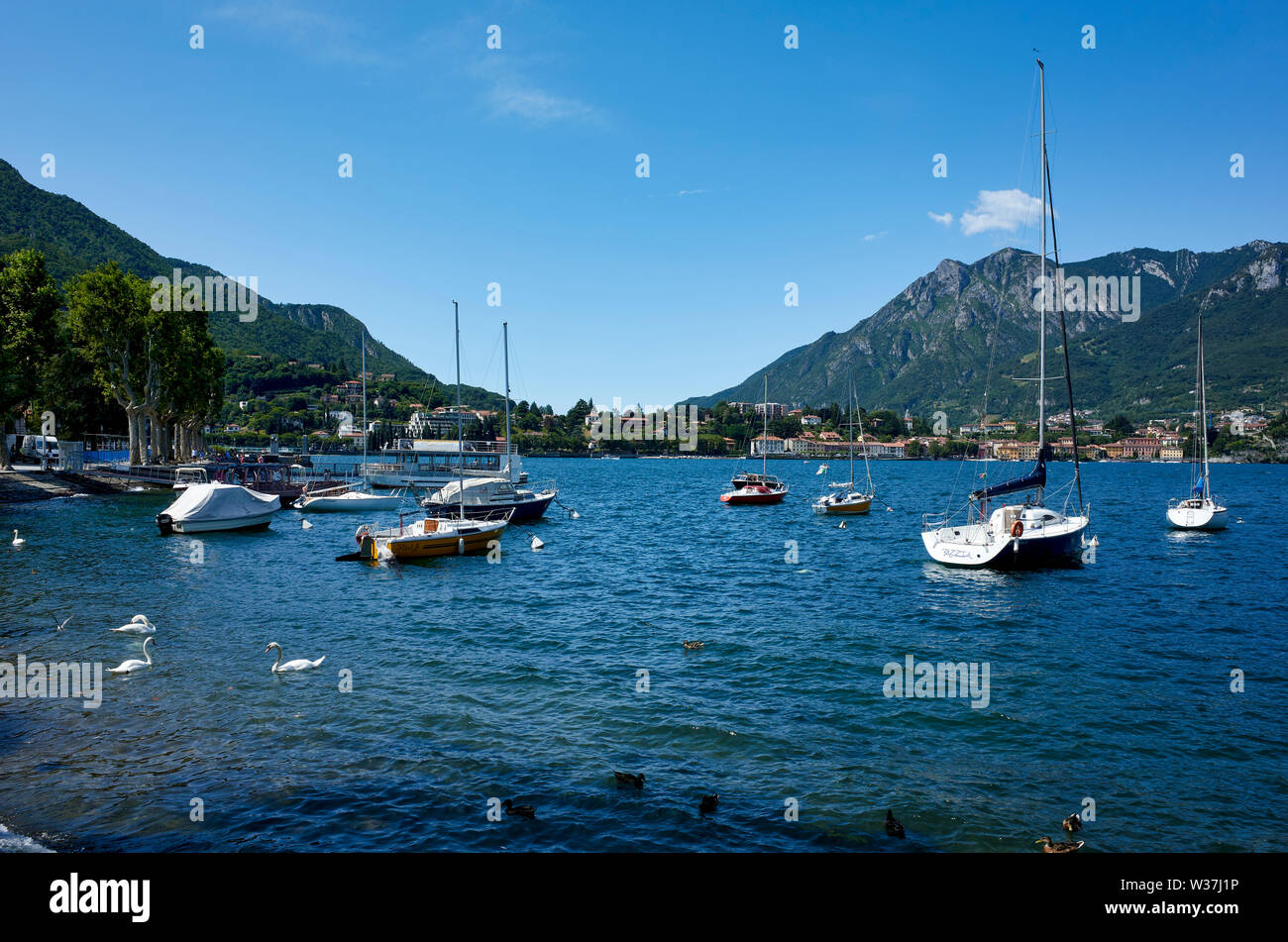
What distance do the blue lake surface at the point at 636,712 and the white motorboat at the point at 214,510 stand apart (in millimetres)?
7595

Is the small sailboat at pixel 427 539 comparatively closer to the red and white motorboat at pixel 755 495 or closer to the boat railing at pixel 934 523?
the boat railing at pixel 934 523

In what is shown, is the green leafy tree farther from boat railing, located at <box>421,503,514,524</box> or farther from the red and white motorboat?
the red and white motorboat

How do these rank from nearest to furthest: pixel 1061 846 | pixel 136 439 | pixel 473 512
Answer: pixel 1061 846 → pixel 473 512 → pixel 136 439

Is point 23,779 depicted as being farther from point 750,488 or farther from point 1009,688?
point 750,488

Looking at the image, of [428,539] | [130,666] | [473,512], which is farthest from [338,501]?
[130,666]

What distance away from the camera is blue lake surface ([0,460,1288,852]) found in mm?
10203

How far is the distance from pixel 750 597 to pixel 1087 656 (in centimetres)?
1129

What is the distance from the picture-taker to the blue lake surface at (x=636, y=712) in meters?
10.2

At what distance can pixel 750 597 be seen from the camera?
27375mm

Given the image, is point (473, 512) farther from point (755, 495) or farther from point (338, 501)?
point (755, 495)

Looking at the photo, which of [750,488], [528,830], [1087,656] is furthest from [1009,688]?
[750,488]

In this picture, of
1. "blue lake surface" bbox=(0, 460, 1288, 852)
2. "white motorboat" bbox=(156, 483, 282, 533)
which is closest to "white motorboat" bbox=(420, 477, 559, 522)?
"white motorboat" bbox=(156, 483, 282, 533)

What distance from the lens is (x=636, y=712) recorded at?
1472 cm

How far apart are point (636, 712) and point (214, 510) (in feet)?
120
